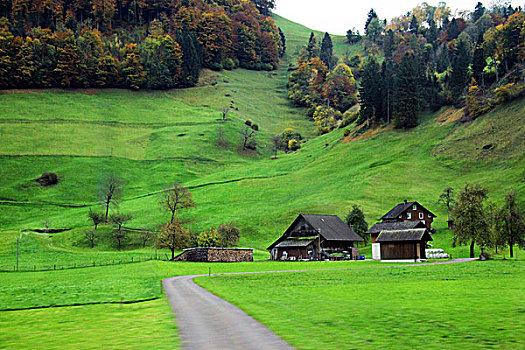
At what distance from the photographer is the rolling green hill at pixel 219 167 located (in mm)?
98438

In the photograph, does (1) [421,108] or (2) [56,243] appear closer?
(2) [56,243]

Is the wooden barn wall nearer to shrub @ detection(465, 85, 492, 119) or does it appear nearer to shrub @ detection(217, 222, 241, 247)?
shrub @ detection(217, 222, 241, 247)

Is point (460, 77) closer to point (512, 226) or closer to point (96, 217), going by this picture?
point (512, 226)

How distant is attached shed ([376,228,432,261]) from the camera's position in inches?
2749

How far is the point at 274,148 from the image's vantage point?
171m

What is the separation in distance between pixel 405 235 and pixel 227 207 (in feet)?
154

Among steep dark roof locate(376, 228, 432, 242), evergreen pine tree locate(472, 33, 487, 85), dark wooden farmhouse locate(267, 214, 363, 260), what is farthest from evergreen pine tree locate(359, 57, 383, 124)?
steep dark roof locate(376, 228, 432, 242)

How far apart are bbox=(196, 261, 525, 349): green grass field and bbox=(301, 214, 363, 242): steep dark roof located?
49.5 meters

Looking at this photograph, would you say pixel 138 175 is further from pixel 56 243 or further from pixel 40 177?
pixel 56 243

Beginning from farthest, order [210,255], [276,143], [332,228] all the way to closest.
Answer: [276,143] → [332,228] → [210,255]

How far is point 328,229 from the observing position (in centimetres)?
8462

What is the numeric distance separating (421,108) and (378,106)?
13.3 m

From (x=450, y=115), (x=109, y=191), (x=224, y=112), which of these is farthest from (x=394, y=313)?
(x=224, y=112)

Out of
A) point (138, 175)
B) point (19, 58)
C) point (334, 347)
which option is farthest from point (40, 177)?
point (334, 347)
